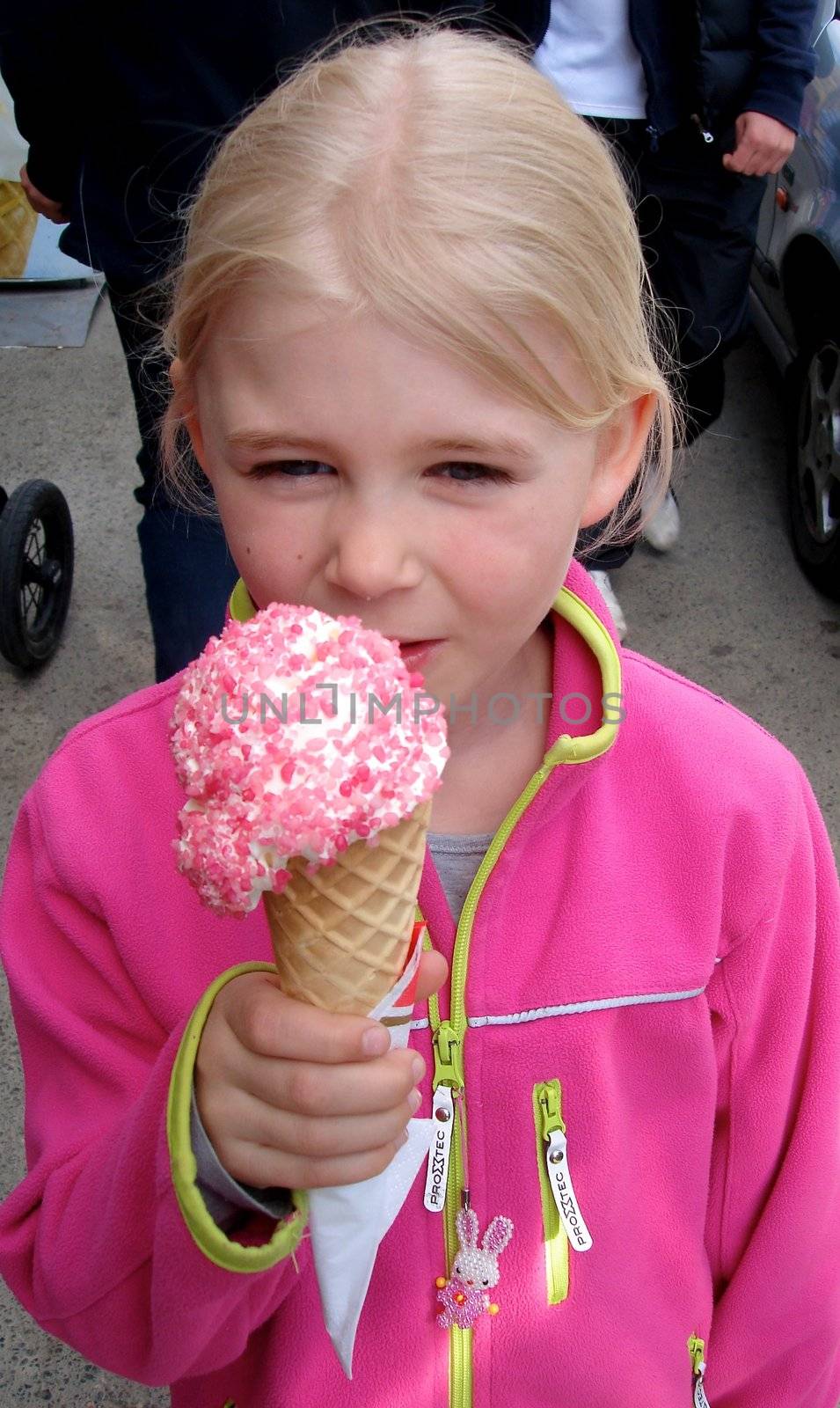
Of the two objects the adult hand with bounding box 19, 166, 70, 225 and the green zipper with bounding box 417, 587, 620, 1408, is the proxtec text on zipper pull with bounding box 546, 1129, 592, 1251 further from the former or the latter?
the adult hand with bounding box 19, 166, 70, 225

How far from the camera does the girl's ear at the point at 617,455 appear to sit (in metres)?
1.52

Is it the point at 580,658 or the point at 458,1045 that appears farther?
the point at 580,658

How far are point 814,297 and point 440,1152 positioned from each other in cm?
389

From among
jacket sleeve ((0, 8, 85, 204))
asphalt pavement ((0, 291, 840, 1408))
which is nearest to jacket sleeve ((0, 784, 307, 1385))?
asphalt pavement ((0, 291, 840, 1408))

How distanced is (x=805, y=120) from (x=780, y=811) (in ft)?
11.3

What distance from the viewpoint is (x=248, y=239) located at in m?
1.34

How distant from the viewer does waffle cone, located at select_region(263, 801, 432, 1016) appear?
3.93 feet

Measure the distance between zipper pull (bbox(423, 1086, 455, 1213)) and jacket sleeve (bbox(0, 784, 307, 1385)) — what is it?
0.22 m

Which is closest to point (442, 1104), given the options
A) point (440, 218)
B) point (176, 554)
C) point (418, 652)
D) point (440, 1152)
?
point (440, 1152)

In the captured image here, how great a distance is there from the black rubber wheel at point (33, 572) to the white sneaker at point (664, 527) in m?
2.17

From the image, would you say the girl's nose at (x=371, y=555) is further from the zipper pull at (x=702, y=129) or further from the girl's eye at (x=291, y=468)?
the zipper pull at (x=702, y=129)

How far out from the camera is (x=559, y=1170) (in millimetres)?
1606

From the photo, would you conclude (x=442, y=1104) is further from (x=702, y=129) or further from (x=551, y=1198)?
(x=702, y=129)

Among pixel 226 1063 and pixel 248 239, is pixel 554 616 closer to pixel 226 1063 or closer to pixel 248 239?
pixel 248 239
